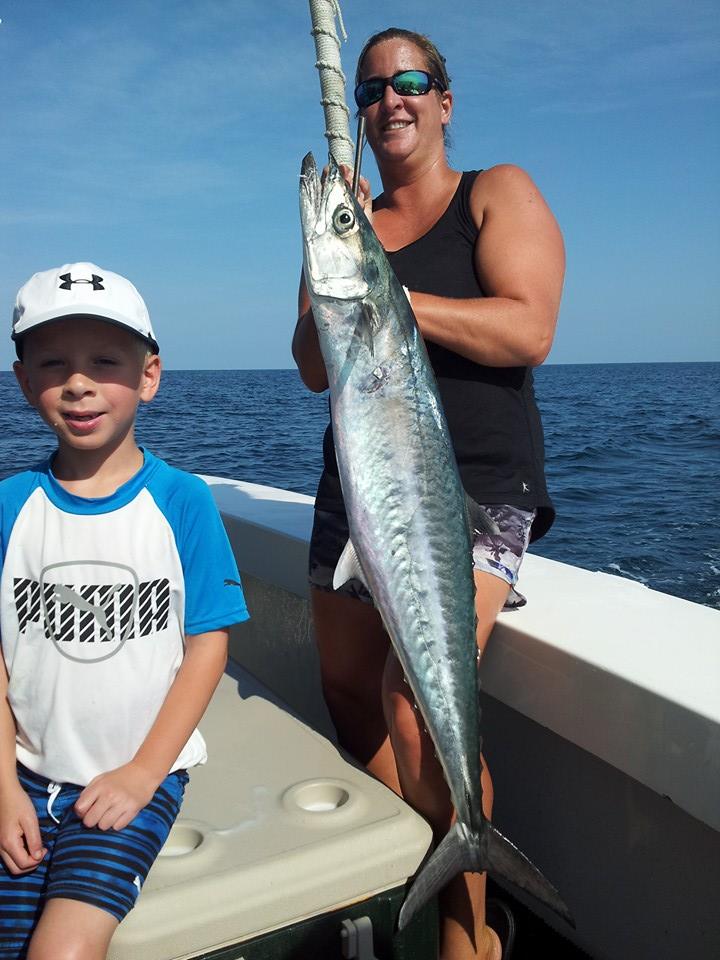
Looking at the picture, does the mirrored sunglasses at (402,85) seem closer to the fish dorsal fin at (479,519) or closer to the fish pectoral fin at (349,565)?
the fish dorsal fin at (479,519)

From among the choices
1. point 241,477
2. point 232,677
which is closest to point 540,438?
point 232,677

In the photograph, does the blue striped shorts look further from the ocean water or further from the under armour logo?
the ocean water

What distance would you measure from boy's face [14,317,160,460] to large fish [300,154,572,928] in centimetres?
48

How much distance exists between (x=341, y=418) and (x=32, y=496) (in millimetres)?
717

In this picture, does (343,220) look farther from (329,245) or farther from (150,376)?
(150,376)

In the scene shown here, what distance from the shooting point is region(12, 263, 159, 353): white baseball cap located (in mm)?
1789

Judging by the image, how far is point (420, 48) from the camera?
241 cm

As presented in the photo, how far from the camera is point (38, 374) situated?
6.04ft

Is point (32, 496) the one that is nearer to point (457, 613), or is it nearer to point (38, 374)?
point (38, 374)

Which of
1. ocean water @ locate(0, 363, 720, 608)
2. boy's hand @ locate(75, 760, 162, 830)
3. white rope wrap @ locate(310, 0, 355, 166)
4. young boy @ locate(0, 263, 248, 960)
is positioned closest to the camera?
boy's hand @ locate(75, 760, 162, 830)

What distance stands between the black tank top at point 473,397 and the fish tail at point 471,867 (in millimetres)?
837

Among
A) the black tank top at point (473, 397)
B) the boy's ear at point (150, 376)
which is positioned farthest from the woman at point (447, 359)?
the boy's ear at point (150, 376)

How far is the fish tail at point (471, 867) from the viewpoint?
1.78 m

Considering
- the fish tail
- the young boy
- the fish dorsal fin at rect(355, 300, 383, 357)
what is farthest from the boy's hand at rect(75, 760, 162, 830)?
the fish dorsal fin at rect(355, 300, 383, 357)
